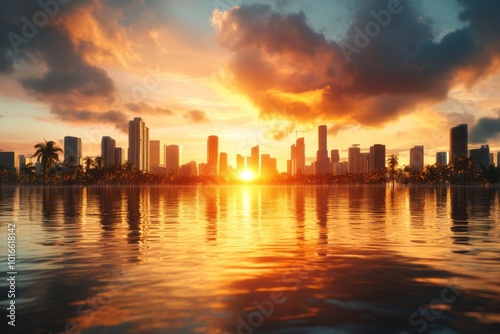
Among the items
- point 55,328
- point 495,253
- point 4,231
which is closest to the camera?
point 55,328

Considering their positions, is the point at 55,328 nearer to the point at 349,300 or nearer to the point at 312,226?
the point at 349,300

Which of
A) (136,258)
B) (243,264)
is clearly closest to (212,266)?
(243,264)

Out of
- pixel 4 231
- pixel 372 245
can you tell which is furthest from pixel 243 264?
pixel 4 231

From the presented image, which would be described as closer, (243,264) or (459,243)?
(243,264)

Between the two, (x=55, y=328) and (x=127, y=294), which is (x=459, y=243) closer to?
(x=127, y=294)

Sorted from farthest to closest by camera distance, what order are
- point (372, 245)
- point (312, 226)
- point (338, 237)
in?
point (312, 226), point (338, 237), point (372, 245)

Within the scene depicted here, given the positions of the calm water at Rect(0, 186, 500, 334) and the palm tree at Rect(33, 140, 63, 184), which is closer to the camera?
the calm water at Rect(0, 186, 500, 334)

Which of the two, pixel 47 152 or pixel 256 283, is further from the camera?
pixel 47 152

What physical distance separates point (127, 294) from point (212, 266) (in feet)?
16.0

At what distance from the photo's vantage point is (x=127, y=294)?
42.6 ft

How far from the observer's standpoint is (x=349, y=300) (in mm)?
12328

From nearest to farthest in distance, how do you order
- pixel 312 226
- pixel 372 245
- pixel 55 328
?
pixel 55 328 < pixel 372 245 < pixel 312 226

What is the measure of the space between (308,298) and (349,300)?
3.90ft

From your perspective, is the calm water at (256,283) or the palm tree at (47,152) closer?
the calm water at (256,283)
